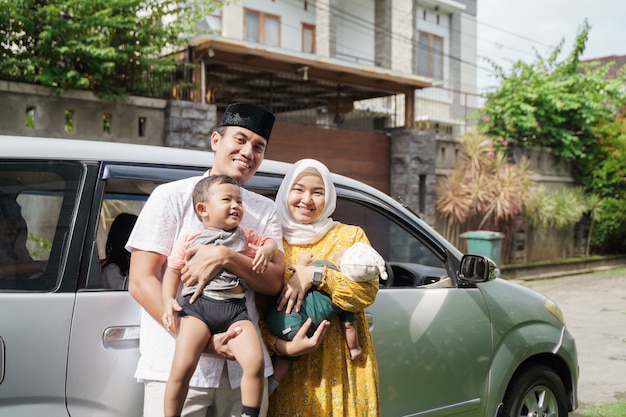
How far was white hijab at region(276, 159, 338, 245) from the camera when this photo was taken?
2746mm

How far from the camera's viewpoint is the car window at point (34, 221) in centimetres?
251

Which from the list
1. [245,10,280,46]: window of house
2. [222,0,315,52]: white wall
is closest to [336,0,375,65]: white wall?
[222,0,315,52]: white wall

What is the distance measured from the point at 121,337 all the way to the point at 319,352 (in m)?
0.81

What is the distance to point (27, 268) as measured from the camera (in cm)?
254

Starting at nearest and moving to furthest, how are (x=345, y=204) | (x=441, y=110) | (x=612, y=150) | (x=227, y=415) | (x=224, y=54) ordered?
(x=227, y=415), (x=345, y=204), (x=224, y=54), (x=612, y=150), (x=441, y=110)

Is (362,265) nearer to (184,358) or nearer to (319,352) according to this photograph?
(319,352)

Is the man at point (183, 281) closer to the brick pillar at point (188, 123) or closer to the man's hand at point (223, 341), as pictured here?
the man's hand at point (223, 341)

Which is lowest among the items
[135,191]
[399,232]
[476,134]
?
[399,232]

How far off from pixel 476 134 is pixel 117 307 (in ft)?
45.7

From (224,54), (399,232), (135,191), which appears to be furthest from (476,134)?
(135,191)

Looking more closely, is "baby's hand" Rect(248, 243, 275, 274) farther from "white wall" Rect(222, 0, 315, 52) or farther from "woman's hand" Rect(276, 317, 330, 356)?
"white wall" Rect(222, 0, 315, 52)

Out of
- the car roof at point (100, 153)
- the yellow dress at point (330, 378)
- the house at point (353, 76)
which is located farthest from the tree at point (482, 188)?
the yellow dress at point (330, 378)

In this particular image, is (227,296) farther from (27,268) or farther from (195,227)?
(27,268)

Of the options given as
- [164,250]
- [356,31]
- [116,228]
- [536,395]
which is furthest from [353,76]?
[164,250]
